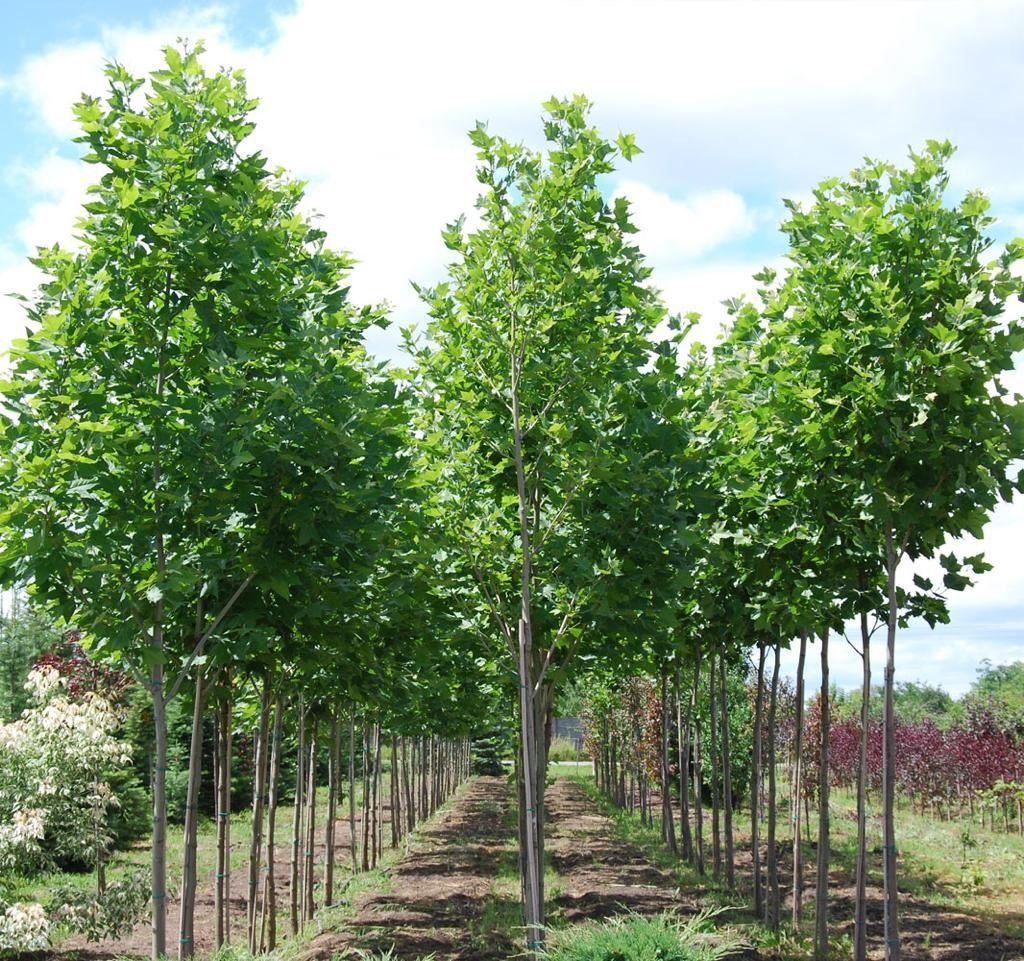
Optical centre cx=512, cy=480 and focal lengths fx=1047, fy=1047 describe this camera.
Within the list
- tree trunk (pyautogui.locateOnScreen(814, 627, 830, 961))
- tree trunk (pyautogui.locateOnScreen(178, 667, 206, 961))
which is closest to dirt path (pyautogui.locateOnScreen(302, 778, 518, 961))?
tree trunk (pyautogui.locateOnScreen(178, 667, 206, 961))

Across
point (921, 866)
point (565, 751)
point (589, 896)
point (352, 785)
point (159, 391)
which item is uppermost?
point (159, 391)

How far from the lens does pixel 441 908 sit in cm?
1470

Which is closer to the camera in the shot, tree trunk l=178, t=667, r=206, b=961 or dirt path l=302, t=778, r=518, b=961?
tree trunk l=178, t=667, r=206, b=961

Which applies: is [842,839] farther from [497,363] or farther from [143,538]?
[143,538]

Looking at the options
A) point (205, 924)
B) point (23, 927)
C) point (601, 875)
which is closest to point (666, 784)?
point (601, 875)

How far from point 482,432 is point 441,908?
8.69 metres

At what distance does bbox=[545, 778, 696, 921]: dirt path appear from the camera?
13172 millimetres

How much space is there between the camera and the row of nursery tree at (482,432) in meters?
6.49

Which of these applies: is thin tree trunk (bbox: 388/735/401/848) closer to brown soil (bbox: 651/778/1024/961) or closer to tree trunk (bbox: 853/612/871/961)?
brown soil (bbox: 651/778/1024/961)

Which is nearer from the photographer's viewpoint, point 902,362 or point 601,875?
point 902,362

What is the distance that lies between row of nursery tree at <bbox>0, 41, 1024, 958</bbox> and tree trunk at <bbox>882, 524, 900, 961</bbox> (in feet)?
0.15

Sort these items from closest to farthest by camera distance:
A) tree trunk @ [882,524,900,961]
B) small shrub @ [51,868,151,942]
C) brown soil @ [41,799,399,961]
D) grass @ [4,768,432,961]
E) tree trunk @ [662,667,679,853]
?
tree trunk @ [882,524,900,961] < small shrub @ [51,868,151,942] < brown soil @ [41,799,399,961] < grass @ [4,768,432,961] < tree trunk @ [662,667,679,853]

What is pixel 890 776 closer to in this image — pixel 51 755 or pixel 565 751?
pixel 51 755

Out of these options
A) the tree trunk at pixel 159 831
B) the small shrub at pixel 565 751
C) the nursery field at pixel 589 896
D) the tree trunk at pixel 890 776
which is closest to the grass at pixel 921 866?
the nursery field at pixel 589 896
